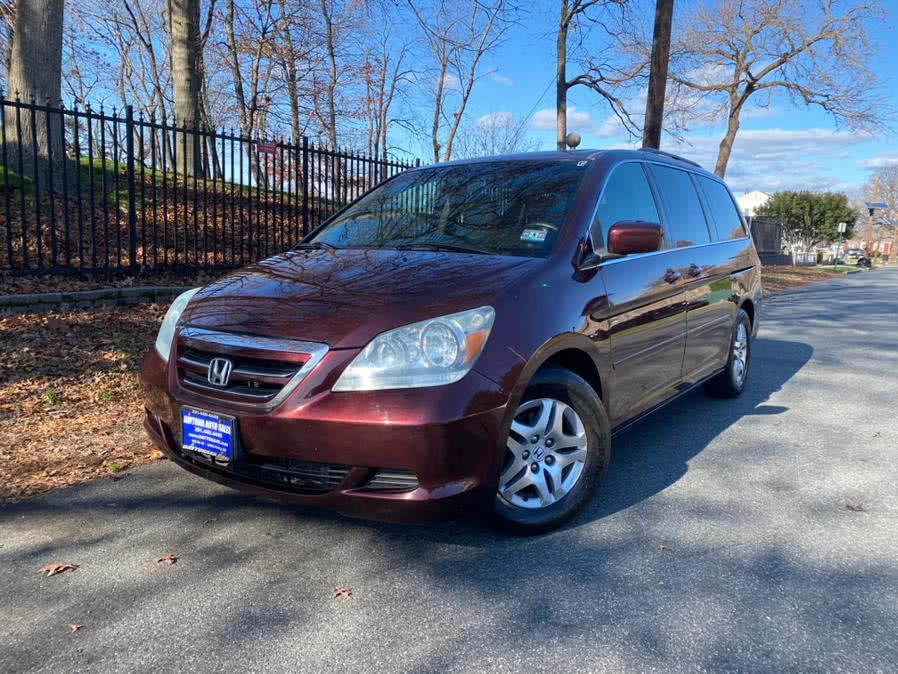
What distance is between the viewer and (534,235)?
3311 millimetres

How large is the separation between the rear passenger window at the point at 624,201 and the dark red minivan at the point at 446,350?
16 mm

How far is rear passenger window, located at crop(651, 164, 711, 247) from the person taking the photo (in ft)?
14.2

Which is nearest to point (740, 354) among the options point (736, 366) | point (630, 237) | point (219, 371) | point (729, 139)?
point (736, 366)

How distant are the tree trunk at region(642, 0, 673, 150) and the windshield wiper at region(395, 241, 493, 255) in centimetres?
1050

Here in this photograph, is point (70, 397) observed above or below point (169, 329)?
below

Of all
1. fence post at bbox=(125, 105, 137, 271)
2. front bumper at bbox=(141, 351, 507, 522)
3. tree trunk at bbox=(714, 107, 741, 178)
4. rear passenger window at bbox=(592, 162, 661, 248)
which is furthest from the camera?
tree trunk at bbox=(714, 107, 741, 178)

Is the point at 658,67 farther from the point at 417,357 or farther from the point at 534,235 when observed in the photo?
the point at 417,357

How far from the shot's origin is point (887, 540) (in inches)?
118

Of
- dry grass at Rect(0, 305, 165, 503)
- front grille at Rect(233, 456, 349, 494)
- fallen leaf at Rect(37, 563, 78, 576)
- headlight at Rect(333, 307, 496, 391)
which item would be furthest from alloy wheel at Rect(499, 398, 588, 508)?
dry grass at Rect(0, 305, 165, 503)

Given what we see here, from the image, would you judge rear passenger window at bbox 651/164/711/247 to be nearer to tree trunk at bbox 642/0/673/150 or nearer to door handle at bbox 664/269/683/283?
door handle at bbox 664/269/683/283

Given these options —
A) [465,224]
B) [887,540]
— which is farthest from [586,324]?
[887,540]

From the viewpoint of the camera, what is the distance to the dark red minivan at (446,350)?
2494 mm

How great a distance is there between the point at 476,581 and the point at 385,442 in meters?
0.69

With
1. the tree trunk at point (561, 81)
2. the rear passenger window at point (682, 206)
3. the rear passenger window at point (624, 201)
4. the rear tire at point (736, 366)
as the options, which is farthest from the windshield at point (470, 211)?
the tree trunk at point (561, 81)
